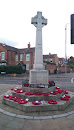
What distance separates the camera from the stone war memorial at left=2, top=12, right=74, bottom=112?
5.30m

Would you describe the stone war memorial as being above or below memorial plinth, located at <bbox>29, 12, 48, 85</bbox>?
below

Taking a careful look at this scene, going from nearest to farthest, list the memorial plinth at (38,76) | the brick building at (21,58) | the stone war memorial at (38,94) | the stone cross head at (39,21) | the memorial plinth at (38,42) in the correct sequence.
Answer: the stone war memorial at (38,94) < the memorial plinth at (38,76) < the memorial plinth at (38,42) < the stone cross head at (39,21) < the brick building at (21,58)

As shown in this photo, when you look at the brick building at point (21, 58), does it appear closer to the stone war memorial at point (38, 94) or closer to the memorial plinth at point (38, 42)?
the memorial plinth at point (38, 42)

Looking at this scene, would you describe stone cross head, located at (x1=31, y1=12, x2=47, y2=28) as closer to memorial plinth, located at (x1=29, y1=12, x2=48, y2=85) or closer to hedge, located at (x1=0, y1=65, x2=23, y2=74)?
memorial plinth, located at (x1=29, y1=12, x2=48, y2=85)

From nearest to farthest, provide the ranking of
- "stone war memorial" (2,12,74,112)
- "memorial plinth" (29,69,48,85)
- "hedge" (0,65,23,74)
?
"stone war memorial" (2,12,74,112), "memorial plinth" (29,69,48,85), "hedge" (0,65,23,74)

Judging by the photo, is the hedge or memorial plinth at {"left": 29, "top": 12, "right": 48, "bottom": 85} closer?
memorial plinth at {"left": 29, "top": 12, "right": 48, "bottom": 85}

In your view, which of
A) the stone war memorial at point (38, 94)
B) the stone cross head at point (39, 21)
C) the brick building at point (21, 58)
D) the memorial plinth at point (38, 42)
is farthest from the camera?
the brick building at point (21, 58)

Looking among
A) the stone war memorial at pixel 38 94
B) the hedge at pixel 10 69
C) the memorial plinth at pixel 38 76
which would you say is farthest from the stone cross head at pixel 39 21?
the hedge at pixel 10 69

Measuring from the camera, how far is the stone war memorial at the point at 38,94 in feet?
17.4

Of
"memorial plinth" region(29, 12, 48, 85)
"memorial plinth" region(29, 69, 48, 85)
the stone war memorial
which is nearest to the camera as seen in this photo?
the stone war memorial

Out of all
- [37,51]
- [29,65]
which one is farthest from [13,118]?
[29,65]

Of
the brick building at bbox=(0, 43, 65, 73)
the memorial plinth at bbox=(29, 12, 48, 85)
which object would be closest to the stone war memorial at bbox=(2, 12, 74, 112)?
the memorial plinth at bbox=(29, 12, 48, 85)

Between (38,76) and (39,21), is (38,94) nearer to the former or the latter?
(38,76)

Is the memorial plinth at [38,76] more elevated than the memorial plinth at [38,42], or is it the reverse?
the memorial plinth at [38,42]
